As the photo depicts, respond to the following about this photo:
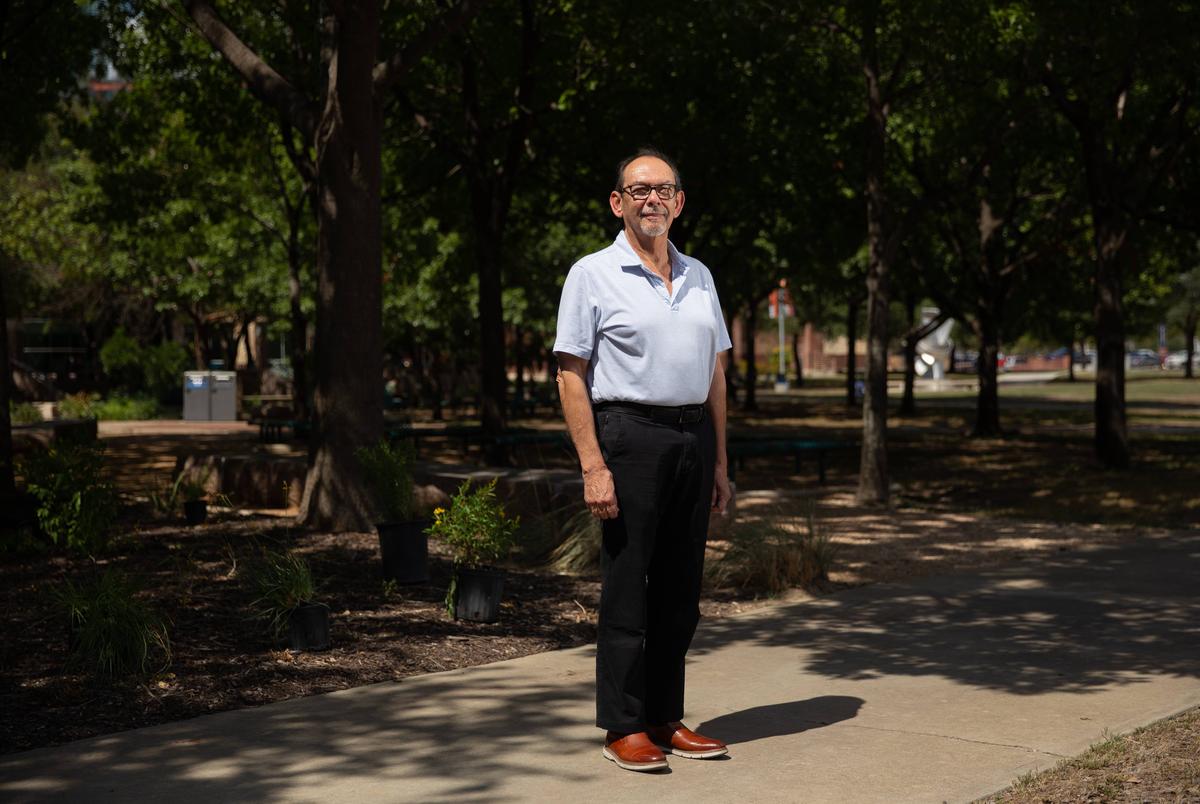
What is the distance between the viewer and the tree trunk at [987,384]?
27.7 metres

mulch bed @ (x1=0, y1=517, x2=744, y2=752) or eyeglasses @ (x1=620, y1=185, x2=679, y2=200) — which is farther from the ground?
eyeglasses @ (x1=620, y1=185, x2=679, y2=200)

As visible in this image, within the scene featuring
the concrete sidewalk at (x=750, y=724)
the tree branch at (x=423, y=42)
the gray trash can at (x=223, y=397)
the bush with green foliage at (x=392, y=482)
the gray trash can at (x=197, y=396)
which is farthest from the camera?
the gray trash can at (x=223, y=397)

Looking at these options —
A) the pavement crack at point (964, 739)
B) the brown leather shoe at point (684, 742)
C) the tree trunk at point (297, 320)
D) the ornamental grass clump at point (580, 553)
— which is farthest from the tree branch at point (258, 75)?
the tree trunk at point (297, 320)

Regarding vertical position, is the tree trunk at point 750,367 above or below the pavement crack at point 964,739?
above

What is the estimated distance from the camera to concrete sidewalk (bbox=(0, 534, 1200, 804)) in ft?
16.2

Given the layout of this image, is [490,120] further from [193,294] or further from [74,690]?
[193,294]

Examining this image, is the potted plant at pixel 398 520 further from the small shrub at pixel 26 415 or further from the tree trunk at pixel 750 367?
the tree trunk at pixel 750 367

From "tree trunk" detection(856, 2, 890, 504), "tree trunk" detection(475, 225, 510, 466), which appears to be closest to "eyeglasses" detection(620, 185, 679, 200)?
"tree trunk" detection(856, 2, 890, 504)

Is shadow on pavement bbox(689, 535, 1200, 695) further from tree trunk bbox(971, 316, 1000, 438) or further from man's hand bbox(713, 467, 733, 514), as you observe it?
tree trunk bbox(971, 316, 1000, 438)

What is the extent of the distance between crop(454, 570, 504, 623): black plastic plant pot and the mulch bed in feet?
0.29

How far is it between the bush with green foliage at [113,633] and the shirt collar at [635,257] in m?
2.96

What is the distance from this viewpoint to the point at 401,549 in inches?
356

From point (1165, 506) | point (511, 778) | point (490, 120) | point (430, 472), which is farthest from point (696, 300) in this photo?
point (490, 120)

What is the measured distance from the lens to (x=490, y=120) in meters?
21.7
